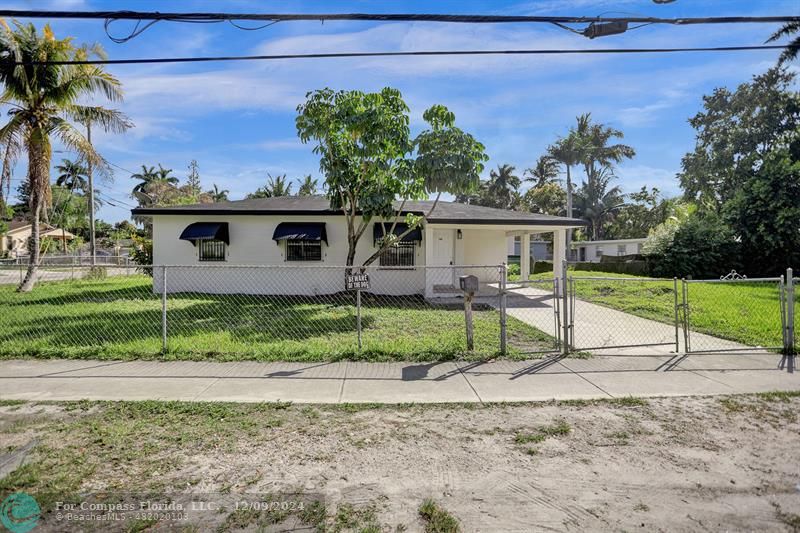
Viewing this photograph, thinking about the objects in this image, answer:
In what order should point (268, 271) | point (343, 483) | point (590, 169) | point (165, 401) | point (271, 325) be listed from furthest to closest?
point (590, 169)
point (268, 271)
point (271, 325)
point (165, 401)
point (343, 483)

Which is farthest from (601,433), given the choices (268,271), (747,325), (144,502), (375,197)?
(268,271)

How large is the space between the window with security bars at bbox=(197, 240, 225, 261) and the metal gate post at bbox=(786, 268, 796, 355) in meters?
14.6

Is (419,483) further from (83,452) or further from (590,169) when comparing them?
(590,169)

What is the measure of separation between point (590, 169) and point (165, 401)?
47.8m

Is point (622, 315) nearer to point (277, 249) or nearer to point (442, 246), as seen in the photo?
point (442, 246)

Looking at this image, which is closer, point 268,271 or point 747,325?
point 747,325

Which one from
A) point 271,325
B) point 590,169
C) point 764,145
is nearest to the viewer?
point 271,325

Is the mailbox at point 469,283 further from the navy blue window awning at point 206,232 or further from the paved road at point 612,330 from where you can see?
the navy blue window awning at point 206,232

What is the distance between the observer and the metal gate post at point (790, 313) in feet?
20.2

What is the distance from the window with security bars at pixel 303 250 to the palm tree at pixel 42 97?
7.32 metres

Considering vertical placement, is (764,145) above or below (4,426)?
above

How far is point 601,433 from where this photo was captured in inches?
159

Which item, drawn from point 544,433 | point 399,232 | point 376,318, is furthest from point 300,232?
point 544,433

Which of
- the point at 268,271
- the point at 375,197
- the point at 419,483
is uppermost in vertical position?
the point at 375,197
